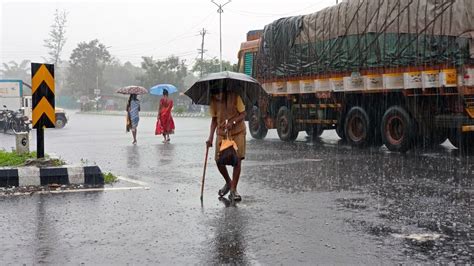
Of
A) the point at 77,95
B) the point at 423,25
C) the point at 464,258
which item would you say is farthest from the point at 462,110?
the point at 77,95

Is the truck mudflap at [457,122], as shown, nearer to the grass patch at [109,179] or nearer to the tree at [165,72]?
the grass patch at [109,179]

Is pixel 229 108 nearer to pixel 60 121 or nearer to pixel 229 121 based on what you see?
pixel 229 121

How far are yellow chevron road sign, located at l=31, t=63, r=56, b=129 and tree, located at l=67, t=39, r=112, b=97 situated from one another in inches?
3118

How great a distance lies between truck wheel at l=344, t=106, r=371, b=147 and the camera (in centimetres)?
1384

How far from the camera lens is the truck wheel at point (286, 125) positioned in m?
16.8

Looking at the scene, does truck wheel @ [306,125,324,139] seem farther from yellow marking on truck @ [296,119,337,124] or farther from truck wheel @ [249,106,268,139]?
truck wheel @ [249,106,268,139]

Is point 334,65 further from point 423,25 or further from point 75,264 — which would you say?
point 75,264

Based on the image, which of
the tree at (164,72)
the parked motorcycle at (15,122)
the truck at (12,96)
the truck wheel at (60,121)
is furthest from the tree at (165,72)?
the parked motorcycle at (15,122)

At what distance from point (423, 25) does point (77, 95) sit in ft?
281

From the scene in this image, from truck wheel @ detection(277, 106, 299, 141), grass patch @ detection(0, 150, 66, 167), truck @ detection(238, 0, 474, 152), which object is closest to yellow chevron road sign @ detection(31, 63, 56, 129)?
grass patch @ detection(0, 150, 66, 167)

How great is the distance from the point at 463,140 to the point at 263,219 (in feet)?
27.1

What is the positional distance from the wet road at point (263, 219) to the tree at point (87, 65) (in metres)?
79.7

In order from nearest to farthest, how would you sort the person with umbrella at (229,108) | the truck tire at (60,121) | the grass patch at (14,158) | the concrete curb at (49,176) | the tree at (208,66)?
the person with umbrella at (229,108), the concrete curb at (49,176), the grass patch at (14,158), the truck tire at (60,121), the tree at (208,66)

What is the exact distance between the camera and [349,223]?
19.1ft
